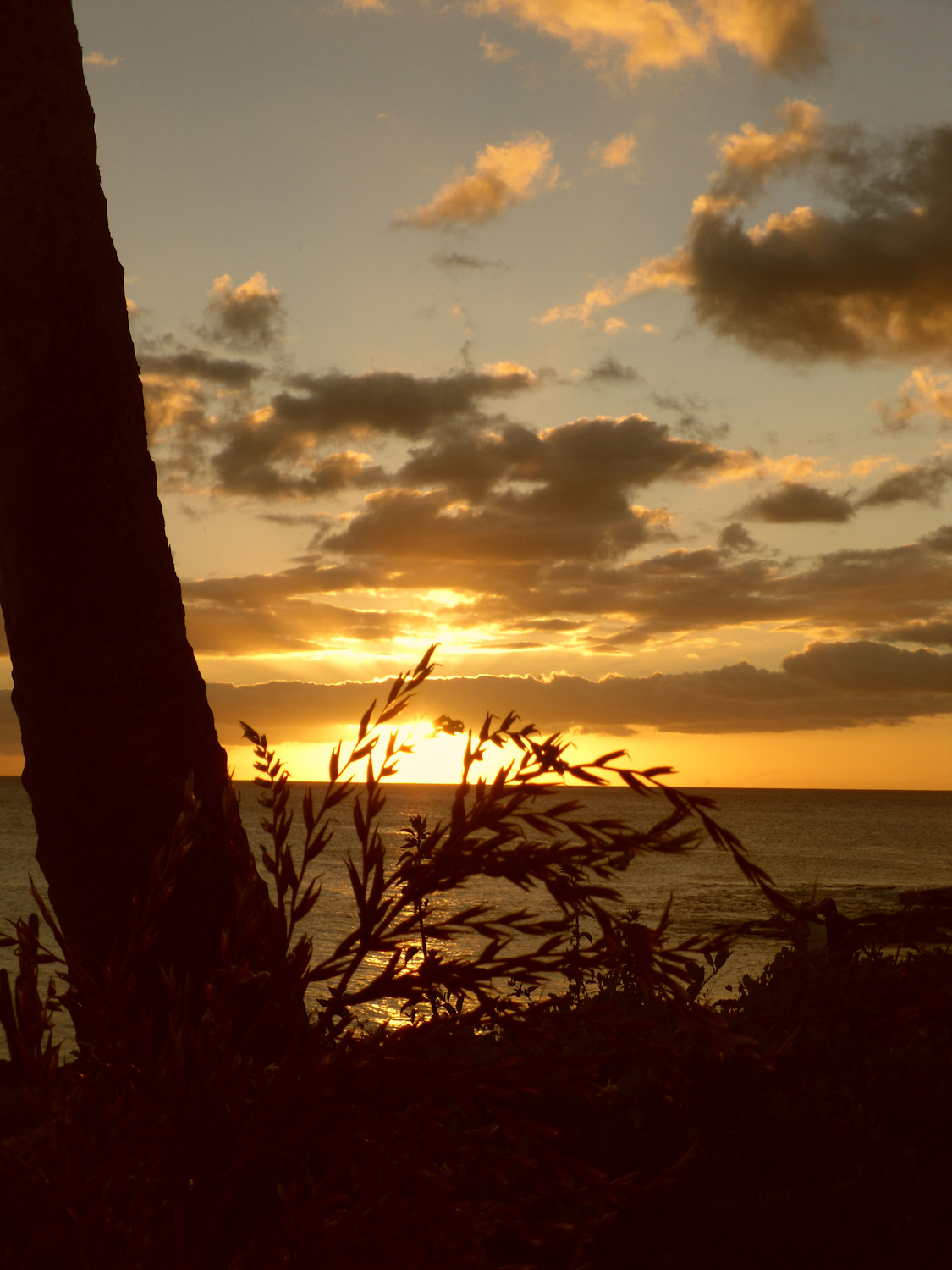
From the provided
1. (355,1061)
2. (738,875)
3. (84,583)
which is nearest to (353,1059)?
(355,1061)

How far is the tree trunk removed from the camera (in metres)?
3.50

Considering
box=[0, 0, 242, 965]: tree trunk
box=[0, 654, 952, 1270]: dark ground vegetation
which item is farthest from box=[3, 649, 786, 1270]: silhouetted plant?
box=[0, 0, 242, 965]: tree trunk

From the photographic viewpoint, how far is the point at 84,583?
360 cm

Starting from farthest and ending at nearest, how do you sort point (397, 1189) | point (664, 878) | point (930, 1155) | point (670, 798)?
point (664, 878)
point (930, 1155)
point (397, 1189)
point (670, 798)

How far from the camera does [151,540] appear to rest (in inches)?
149

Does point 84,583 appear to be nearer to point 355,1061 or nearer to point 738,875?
point 355,1061

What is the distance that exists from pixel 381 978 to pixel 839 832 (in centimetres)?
13215

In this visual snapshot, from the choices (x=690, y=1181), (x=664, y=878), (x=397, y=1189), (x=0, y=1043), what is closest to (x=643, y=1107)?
(x=690, y=1181)

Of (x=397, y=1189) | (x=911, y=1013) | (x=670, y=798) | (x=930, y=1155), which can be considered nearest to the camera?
(x=670, y=798)

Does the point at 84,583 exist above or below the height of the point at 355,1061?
above

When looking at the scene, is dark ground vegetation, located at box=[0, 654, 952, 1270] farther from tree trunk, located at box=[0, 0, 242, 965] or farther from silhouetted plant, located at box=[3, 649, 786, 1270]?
tree trunk, located at box=[0, 0, 242, 965]

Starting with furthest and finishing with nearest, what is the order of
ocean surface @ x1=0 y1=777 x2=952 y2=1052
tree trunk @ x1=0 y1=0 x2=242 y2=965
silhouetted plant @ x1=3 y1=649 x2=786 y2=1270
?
ocean surface @ x1=0 y1=777 x2=952 y2=1052 < tree trunk @ x1=0 y1=0 x2=242 y2=965 < silhouetted plant @ x1=3 y1=649 x2=786 y2=1270

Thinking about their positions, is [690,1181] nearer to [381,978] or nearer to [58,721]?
[381,978]

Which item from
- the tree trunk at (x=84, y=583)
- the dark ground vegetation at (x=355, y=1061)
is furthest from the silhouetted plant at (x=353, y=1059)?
the tree trunk at (x=84, y=583)
